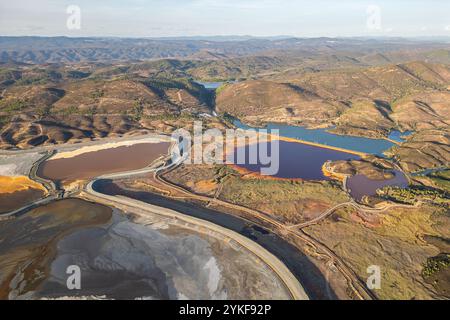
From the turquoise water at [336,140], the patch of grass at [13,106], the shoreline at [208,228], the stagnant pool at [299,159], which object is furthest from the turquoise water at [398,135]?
the patch of grass at [13,106]

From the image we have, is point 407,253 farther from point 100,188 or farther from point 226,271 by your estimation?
point 100,188

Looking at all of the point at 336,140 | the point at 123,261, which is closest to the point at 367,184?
the point at 336,140

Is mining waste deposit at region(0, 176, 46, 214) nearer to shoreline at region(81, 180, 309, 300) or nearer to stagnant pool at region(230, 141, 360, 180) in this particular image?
shoreline at region(81, 180, 309, 300)

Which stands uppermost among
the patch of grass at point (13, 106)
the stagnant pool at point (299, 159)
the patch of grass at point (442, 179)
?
the patch of grass at point (13, 106)

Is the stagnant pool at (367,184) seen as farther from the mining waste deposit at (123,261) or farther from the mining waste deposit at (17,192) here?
the mining waste deposit at (17,192)

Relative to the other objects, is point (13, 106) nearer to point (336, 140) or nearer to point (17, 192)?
point (17, 192)

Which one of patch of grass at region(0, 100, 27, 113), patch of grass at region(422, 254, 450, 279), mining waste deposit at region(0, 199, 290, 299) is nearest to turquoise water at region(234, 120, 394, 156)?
patch of grass at region(422, 254, 450, 279)
